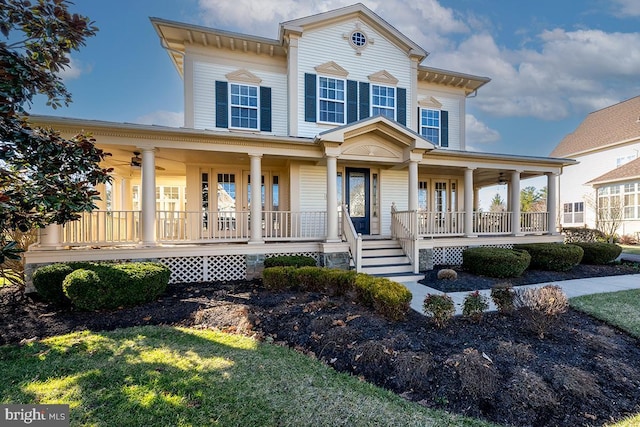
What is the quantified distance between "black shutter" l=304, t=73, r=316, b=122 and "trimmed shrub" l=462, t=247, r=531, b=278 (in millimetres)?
7087

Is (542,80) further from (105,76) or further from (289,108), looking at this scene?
(105,76)

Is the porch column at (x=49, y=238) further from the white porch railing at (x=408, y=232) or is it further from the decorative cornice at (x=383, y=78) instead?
the decorative cornice at (x=383, y=78)

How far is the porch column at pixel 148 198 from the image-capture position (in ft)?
25.5

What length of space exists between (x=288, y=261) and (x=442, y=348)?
4942 millimetres

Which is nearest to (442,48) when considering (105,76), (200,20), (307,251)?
(200,20)

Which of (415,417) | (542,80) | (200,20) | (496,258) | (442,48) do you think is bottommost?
(415,417)

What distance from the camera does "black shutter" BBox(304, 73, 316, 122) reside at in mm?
10359

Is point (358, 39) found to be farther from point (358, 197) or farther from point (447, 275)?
point (447, 275)

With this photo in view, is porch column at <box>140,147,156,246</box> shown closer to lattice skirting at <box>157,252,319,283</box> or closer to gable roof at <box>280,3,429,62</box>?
lattice skirting at <box>157,252,319,283</box>

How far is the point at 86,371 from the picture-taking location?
3.45m

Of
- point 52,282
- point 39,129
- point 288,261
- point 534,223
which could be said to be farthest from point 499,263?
point 52,282

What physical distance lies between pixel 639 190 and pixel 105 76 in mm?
32762

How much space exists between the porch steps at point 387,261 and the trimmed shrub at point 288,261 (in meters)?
1.65

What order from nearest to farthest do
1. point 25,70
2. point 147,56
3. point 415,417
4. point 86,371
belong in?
point 415,417
point 86,371
point 25,70
point 147,56
